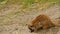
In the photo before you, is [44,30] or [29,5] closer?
[44,30]

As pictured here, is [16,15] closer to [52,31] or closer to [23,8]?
[23,8]

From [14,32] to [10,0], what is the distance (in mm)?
3386

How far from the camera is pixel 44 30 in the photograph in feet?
18.3

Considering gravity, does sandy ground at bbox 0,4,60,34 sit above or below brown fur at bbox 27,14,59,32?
below

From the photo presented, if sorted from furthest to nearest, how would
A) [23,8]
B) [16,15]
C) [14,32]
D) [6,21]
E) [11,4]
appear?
[11,4] → [23,8] → [16,15] → [6,21] → [14,32]

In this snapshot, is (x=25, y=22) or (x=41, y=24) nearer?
(x=41, y=24)

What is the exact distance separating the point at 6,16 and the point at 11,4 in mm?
1448

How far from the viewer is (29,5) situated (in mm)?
8055

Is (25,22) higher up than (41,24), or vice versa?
(41,24)

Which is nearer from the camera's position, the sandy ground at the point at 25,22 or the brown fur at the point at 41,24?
the brown fur at the point at 41,24

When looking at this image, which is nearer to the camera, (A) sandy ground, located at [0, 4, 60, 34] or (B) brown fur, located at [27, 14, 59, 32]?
(B) brown fur, located at [27, 14, 59, 32]

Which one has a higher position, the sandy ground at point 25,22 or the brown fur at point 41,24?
the brown fur at point 41,24

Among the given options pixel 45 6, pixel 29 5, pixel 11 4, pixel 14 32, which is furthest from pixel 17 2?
pixel 14 32

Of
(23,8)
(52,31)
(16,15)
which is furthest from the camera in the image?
(23,8)
